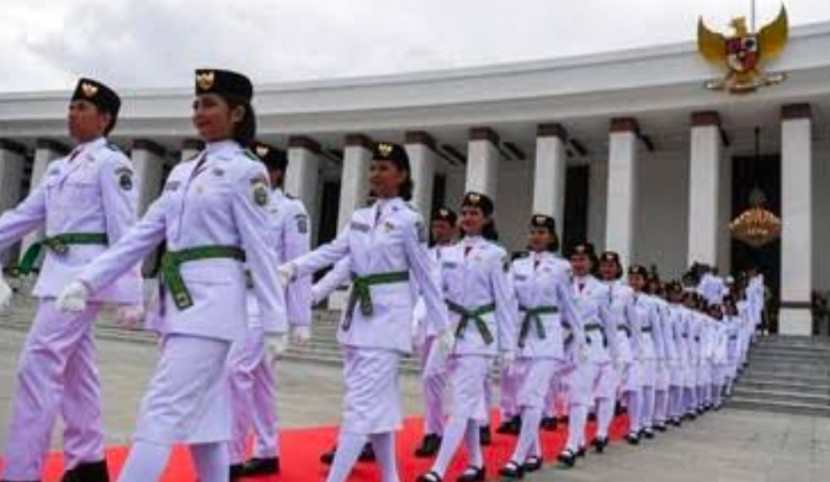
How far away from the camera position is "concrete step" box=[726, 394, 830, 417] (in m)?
13.5

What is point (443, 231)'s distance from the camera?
22.3 ft

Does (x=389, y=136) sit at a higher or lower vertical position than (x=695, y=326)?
higher

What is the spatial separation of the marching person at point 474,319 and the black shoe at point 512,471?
183mm

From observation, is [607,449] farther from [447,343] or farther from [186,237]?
[186,237]

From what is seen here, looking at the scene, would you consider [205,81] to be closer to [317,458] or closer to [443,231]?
[317,458]

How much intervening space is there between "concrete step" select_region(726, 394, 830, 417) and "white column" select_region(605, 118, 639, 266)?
7.65 m

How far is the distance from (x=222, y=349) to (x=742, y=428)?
9.23 m

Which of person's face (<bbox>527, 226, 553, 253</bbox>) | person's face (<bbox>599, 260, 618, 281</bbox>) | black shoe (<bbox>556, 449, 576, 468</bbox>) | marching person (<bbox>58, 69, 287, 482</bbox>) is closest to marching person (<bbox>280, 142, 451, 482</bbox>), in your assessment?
marching person (<bbox>58, 69, 287, 482</bbox>)

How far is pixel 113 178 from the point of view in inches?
156

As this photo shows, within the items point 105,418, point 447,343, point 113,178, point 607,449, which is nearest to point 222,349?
point 113,178

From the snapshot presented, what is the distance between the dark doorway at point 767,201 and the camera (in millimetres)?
24312

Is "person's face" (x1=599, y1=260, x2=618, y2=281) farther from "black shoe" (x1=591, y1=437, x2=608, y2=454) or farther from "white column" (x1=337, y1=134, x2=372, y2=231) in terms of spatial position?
"white column" (x1=337, y1=134, x2=372, y2=231)

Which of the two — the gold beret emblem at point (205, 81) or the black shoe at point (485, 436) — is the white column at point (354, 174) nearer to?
the black shoe at point (485, 436)

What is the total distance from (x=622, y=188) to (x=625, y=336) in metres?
14.1
